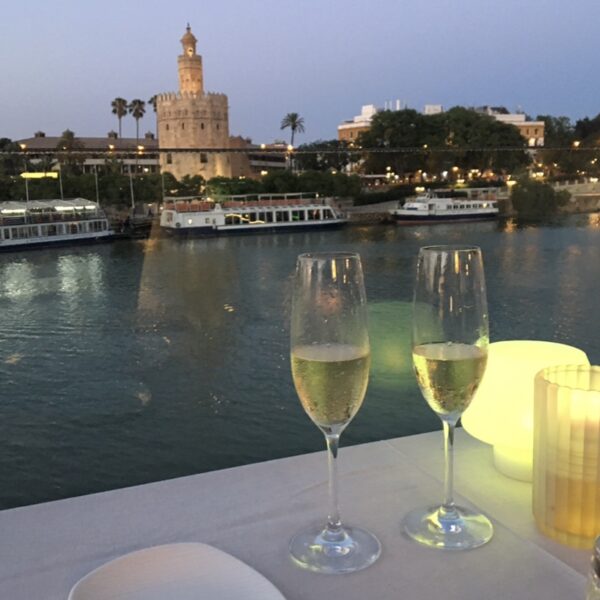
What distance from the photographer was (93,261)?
50.8 feet

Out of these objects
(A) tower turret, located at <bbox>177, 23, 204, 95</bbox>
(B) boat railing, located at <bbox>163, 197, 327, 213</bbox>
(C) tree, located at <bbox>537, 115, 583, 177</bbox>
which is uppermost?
(A) tower turret, located at <bbox>177, 23, 204, 95</bbox>

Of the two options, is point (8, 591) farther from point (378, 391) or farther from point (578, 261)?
point (578, 261)

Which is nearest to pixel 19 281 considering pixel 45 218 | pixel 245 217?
pixel 45 218

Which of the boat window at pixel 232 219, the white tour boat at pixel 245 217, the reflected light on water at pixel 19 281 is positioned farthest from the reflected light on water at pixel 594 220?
the reflected light on water at pixel 19 281

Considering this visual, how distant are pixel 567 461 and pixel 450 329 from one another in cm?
16

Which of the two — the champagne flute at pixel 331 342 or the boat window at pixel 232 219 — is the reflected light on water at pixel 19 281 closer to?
the boat window at pixel 232 219

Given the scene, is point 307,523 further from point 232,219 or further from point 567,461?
point 232,219

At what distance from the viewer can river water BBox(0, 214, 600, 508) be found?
16.1 feet

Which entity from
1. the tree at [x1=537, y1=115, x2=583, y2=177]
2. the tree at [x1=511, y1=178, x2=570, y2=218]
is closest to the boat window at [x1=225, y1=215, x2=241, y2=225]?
the tree at [x1=511, y1=178, x2=570, y2=218]

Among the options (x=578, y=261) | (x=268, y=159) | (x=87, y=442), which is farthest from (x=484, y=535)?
(x=268, y=159)

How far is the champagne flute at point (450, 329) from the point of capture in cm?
60

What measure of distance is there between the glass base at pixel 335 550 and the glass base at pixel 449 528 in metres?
0.04

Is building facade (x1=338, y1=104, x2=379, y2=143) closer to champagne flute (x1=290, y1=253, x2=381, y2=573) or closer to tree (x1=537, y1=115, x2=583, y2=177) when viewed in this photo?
tree (x1=537, y1=115, x2=583, y2=177)

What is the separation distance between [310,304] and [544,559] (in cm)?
29
